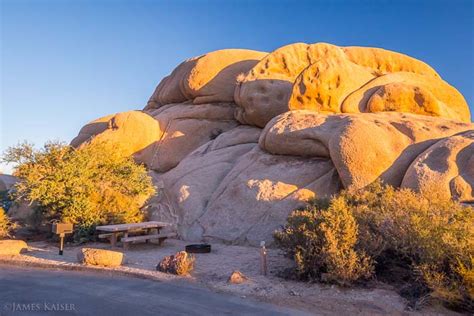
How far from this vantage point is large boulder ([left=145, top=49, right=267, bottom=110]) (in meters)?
22.2

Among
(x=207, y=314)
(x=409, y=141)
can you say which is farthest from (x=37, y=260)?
(x=409, y=141)

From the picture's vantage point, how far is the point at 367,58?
20906 millimetres

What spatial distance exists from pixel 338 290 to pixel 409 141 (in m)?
6.72

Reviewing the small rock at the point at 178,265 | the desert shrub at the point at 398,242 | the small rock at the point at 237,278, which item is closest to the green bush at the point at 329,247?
the desert shrub at the point at 398,242

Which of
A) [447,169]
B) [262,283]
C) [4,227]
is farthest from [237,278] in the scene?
[4,227]

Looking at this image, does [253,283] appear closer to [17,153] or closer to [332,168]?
[332,168]

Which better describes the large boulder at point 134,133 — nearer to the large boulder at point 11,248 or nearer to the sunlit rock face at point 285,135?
the sunlit rock face at point 285,135

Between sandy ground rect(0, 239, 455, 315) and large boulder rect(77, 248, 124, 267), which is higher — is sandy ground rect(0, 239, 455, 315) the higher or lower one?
the lower one

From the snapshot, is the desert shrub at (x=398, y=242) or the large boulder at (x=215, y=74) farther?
the large boulder at (x=215, y=74)

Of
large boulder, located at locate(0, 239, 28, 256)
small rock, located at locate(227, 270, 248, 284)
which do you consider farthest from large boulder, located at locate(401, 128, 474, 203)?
large boulder, located at locate(0, 239, 28, 256)

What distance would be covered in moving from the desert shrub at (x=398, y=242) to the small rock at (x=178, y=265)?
2016 millimetres

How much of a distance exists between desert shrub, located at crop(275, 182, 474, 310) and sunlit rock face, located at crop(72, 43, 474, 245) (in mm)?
2481

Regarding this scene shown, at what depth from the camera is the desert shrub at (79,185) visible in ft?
41.9

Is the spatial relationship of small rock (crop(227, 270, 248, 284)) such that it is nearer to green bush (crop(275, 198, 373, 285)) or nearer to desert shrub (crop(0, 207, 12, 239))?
green bush (crop(275, 198, 373, 285))
